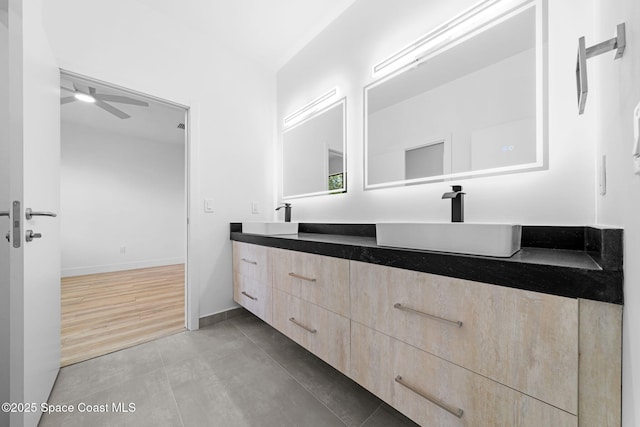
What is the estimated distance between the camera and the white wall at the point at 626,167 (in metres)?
0.47

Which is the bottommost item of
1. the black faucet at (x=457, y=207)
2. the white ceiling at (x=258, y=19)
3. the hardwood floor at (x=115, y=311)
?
the hardwood floor at (x=115, y=311)

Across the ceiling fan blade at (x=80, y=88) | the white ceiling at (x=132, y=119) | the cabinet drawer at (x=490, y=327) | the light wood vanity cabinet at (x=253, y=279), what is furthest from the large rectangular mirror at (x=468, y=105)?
the ceiling fan blade at (x=80, y=88)

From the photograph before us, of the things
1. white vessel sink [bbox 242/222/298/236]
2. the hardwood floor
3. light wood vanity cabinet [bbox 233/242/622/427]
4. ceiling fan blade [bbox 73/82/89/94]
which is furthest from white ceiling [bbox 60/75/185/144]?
light wood vanity cabinet [bbox 233/242/622/427]

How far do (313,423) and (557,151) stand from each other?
1.57 meters

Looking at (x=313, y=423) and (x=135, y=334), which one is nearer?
(x=313, y=423)

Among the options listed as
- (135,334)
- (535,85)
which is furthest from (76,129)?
(535,85)

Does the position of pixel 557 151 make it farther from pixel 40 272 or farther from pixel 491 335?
pixel 40 272

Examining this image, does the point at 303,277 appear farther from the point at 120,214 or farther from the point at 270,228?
the point at 120,214

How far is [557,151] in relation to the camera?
3.36ft

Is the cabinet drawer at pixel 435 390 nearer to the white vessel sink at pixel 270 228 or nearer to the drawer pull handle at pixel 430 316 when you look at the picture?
the drawer pull handle at pixel 430 316

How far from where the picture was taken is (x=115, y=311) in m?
2.44

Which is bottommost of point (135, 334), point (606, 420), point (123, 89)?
point (135, 334)

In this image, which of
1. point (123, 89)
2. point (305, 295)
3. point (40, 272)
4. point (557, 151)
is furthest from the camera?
point (123, 89)

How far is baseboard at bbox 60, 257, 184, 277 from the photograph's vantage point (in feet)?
12.5
